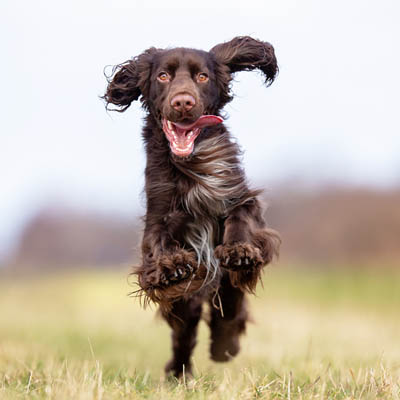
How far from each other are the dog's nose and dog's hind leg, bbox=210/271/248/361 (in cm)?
118

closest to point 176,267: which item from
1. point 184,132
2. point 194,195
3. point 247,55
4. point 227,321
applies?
point 194,195

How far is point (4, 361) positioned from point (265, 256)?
5.49 ft

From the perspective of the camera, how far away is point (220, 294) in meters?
4.53

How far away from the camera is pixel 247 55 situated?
459 centimetres

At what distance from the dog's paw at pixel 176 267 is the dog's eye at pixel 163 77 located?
1.04 m

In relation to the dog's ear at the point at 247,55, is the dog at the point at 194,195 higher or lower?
lower

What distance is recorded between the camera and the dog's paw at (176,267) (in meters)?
3.81

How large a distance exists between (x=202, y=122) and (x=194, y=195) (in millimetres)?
404

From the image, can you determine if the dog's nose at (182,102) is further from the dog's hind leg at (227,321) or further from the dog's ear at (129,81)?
the dog's hind leg at (227,321)

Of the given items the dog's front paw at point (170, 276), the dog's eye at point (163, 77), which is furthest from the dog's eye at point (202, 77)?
the dog's front paw at point (170, 276)

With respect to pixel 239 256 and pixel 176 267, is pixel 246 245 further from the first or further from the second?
pixel 176 267

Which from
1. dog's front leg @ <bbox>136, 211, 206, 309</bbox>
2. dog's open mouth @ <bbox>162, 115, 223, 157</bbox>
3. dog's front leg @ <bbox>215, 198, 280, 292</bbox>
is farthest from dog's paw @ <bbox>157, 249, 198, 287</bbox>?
dog's open mouth @ <bbox>162, 115, 223, 157</bbox>

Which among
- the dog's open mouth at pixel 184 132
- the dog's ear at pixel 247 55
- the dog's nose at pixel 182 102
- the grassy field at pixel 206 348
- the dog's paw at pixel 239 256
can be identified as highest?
the dog's ear at pixel 247 55

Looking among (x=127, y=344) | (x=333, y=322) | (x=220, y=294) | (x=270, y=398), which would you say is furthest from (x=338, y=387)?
(x=333, y=322)
